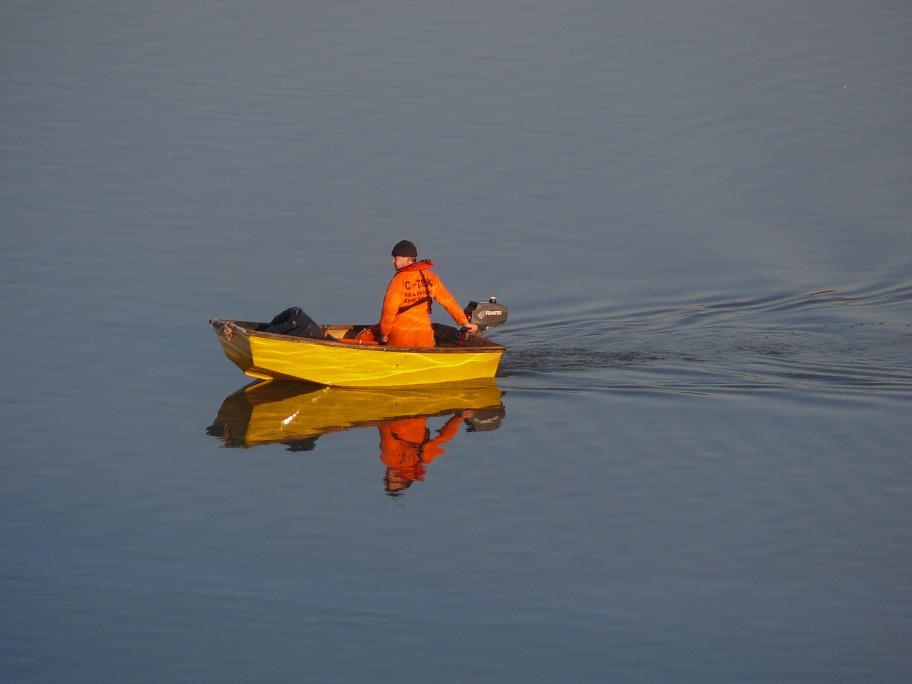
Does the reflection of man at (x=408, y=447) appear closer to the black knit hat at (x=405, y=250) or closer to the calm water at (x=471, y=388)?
the calm water at (x=471, y=388)

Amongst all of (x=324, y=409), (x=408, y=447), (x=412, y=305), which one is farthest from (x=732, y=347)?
(x=324, y=409)

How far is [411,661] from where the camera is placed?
34.3ft

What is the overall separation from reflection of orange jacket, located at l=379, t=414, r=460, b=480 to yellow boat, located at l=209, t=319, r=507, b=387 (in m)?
0.87

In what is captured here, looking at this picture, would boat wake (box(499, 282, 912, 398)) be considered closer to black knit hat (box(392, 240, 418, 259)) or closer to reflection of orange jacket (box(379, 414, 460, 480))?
reflection of orange jacket (box(379, 414, 460, 480))

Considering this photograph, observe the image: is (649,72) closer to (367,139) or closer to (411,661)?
(367,139)

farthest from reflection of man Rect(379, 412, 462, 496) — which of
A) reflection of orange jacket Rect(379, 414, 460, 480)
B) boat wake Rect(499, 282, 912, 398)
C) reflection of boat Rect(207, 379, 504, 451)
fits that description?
boat wake Rect(499, 282, 912, 398)

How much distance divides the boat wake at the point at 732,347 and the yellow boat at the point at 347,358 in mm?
546

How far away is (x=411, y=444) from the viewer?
50.9 feet

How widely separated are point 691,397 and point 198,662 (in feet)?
25.5

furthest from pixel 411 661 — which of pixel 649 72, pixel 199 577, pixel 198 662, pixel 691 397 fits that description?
pixel 649 72

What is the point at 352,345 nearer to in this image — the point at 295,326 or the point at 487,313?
the point at 295,326

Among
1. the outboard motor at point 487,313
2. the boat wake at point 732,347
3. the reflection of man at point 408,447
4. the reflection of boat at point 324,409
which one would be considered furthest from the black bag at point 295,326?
the boat wake at point 732,347

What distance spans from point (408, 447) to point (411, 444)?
4.5 inches

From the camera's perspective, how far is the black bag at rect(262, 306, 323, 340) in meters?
16.7
